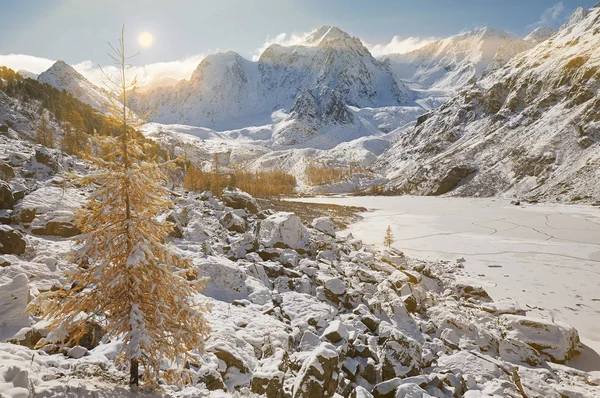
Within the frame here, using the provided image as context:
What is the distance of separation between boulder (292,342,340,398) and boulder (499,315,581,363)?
11526 mm

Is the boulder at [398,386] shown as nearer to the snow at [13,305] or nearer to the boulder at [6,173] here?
the snow at [13,305]

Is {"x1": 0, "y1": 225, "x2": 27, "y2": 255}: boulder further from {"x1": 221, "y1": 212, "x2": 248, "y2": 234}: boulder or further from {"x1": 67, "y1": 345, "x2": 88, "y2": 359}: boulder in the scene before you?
{"x1": 221, "y1": 212, "x2": 248, "y2": 234}: boulder

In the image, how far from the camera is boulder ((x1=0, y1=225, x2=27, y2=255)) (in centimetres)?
1371

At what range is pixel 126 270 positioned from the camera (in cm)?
684

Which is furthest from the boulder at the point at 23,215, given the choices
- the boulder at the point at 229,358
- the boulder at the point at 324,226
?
the boulder at the point at 324,226

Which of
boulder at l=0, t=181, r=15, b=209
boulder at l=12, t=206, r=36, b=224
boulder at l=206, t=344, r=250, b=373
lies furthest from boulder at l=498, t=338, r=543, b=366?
boulder at l=0, t=181, r=15, b=209

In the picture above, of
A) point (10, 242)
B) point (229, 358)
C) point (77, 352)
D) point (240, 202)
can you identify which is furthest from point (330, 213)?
point (77, 352)

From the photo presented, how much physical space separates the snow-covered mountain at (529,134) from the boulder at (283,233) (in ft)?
303

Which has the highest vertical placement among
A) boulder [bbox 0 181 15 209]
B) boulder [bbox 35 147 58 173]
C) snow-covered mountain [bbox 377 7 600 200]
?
snow-covered mountain [bbox 377 7 600 200]

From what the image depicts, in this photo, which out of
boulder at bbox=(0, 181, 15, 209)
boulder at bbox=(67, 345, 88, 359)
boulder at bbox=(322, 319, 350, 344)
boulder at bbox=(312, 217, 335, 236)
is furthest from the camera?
boulder at bbox=(312, 217, 335, 236)

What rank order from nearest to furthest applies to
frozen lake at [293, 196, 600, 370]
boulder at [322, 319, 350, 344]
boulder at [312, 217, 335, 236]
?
boulder at [322, 319, 350, 344] → frozen lake at [293, 196, 600, 370] → boulder at [312, 217, 335, 236]

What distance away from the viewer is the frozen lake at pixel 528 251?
20078mm

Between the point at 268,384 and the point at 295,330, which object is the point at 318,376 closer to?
the point at 268,384

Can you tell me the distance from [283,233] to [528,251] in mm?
28779
